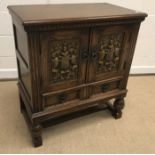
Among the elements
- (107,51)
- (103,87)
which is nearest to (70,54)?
(107,51)

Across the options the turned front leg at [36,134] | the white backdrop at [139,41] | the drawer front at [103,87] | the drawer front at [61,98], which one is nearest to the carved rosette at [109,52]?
the drawer front at [103,87]

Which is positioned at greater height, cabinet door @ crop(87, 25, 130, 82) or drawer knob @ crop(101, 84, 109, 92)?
cabinet door @ crop(87, 25, 130, 82)

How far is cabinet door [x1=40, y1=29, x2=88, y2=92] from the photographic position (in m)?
1.11

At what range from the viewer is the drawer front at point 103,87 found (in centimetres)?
143

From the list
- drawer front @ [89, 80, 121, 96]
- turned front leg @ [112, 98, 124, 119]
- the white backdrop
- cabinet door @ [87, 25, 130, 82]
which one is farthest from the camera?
the white backdrop

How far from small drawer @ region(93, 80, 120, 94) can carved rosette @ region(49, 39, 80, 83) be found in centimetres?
24

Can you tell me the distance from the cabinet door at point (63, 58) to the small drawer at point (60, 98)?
0.05m

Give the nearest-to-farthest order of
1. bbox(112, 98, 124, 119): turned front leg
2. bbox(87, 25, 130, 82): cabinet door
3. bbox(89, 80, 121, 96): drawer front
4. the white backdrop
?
bbox(87, 25, 130, 82): cabinet door, bbox(89, 80, 121, 96): drawer front, bbox(112, 98, 124, 119): turned front leg, the white backdrop

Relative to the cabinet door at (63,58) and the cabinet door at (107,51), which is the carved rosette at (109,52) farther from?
the cabinet door at (63,58)

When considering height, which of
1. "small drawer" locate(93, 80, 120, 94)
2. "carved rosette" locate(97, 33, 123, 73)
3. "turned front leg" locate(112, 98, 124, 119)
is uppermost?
"carved rosette" locate(97, 33, 123, 73)

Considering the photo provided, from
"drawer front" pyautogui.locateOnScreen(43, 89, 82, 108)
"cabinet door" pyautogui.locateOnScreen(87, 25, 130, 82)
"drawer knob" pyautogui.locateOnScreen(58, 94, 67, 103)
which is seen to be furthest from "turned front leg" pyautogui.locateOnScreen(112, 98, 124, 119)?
"drawer knob" pyautogui.locateOnScreen(58, 94, 67, 103)

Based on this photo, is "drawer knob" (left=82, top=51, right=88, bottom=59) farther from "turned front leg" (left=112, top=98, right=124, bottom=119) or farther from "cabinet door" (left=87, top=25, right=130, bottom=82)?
"turned front leg" (left=112, top=98, right=124, bottom=119)

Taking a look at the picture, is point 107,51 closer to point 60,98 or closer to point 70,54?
point 70,54

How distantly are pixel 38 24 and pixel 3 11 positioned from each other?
1.05 m
